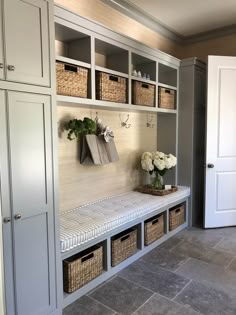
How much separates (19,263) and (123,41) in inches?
86.1

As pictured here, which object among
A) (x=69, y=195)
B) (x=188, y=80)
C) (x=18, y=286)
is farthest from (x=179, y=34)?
(x=18, y=286)

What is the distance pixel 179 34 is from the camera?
402 centimetres

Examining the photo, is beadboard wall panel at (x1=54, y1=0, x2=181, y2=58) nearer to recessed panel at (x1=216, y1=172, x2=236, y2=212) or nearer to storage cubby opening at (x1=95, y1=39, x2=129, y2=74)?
storage cubby opening at (x1=95, y1=39, x2=129, y2=74)

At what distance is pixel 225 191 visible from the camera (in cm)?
356

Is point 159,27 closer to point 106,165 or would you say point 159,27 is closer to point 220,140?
point 220,140

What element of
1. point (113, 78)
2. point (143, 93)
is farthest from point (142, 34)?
point (113, 78)

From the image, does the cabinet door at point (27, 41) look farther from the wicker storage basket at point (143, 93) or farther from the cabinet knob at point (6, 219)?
the wicker storage basket at point (143, 93)

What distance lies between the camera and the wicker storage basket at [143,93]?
2892 mm

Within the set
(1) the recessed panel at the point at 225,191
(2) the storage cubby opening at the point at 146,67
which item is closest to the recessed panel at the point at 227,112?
(1) the recessed panel at the point at 225,191

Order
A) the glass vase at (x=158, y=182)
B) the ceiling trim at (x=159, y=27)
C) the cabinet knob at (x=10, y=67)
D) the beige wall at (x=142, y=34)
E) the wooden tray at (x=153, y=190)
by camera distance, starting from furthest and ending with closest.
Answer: the glass vase at (x=158, y=182)
the wooden tray at (x=153, y=190)
the ceiling trim at (x=159, y=27)
the beige wall at (x=142, y=34)
the cabinet knob at (x=10, y=67)

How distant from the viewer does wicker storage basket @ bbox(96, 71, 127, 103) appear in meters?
2.46

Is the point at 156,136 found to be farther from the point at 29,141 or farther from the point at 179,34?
the point at 29,141

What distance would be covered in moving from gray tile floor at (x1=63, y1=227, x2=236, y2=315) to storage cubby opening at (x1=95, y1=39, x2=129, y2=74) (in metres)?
2.02

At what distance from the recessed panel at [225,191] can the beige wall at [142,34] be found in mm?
1806
